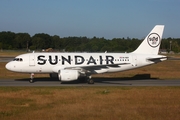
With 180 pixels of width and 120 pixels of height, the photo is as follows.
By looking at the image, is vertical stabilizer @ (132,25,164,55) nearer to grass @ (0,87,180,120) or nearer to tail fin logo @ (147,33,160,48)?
tail fin logo @ (147,33,160,48)

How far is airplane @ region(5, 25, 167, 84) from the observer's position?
33.7 metres

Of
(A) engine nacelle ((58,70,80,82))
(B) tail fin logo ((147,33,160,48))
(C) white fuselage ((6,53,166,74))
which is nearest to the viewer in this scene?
(A) engine nacelle ((58,70,80,82))

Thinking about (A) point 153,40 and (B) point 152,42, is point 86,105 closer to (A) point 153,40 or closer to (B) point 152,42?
(B) point 152,42

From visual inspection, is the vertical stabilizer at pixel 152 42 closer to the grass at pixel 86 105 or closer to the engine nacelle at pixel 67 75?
the engine nacelle at pixel 67 75

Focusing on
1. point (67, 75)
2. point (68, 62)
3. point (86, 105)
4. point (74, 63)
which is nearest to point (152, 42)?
point (74, 63)

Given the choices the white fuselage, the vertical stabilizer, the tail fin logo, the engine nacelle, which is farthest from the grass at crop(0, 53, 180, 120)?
the tail fin logo

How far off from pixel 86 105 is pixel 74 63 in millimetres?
15535

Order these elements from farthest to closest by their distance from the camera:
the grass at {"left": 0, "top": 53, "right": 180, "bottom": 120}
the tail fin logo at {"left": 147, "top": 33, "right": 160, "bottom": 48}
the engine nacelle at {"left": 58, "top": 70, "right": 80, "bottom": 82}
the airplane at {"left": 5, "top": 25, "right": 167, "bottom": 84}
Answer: the tail fin logo at {"left": 147, "top": 33, "right": 160, "bottom": 48} < the airplane at {"left": 5, "top": 25, "right": 167, "bottom": 84} < the engine nacelle at {"left": 58, "top": 70, "right": 80, "bottom": 82} < the grass at {"left": 0, "top": 53, "right": 180, "bottom": 120}

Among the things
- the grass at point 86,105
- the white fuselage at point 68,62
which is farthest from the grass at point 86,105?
the white fuselage at point 68,62

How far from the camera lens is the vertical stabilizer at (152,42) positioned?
126ft

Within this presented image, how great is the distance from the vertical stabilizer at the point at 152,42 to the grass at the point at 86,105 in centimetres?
1401

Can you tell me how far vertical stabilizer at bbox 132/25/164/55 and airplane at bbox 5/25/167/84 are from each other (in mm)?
923

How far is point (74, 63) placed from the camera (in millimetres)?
34812

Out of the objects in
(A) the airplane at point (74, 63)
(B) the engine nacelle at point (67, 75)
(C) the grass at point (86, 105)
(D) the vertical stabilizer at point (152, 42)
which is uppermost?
(D) the vertical stabilizer at point (152, 42)
